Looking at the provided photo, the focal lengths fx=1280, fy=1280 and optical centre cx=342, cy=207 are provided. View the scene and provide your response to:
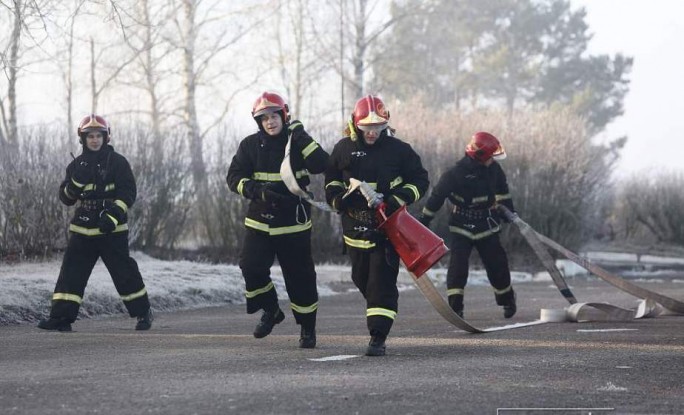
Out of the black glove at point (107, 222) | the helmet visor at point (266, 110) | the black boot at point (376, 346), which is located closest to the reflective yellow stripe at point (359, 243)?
the black boot at point (376, 346)

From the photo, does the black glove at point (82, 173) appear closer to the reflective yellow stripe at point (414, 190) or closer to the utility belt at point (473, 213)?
the reflective yellow stripe at point (414, 190)

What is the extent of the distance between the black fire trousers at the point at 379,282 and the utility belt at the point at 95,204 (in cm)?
320

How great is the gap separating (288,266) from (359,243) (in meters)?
0.66

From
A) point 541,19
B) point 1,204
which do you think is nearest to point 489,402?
A: point 1,204

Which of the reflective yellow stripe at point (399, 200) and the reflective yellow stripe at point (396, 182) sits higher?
the reflective yellow stripe at point (396, 182)

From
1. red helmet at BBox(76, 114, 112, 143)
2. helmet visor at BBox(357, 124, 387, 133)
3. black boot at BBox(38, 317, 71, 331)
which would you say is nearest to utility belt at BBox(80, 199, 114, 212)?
red helmet at BBox(76, 114, 112, 143)

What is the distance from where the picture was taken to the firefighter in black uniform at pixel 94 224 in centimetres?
1244

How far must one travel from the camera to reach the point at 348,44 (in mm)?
42594

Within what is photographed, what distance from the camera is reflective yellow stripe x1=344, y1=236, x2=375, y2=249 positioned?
1027cm

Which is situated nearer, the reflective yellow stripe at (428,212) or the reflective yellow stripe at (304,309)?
the reflective yellow stripe at (304,309)

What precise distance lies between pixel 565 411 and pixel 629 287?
7.00 metres

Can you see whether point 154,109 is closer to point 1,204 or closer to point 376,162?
point 1,204

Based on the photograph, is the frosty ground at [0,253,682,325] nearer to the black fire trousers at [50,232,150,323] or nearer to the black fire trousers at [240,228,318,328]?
the black fire trousers at [50,232,150,323]

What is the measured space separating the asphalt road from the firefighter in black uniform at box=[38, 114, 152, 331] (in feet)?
1.27
